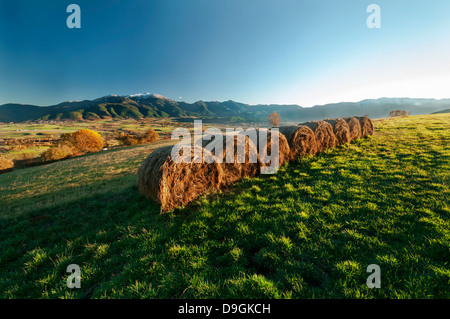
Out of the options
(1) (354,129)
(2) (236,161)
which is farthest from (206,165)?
(1) (354,129)

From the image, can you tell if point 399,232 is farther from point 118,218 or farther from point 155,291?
point 118,218

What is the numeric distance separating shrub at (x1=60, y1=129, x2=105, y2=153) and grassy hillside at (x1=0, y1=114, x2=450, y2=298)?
156 feet

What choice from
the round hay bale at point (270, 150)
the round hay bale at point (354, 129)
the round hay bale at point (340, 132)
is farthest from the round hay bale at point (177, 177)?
the round hay bale at point (354, 129)

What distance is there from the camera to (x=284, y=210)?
193 inches

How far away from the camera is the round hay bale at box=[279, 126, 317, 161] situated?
32.1 feet

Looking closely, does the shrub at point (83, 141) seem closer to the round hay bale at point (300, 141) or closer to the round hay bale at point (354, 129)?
the round hay bale at point (300, 141)

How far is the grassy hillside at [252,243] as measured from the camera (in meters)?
2.82

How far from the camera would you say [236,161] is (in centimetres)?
768

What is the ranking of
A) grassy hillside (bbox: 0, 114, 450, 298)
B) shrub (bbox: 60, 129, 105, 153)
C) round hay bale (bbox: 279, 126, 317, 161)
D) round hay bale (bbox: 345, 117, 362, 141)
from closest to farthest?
grassy hillside (bbox: 0, 114, 450, 298) < round hay bale (bbox: 279, 126, 317, 161) < round hay bale (bbox: 345, 117, 362, 141) < shrub (bbox: 60, 129, 105, 153)

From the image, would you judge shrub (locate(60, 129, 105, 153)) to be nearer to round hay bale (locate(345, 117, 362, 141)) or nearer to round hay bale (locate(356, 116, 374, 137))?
round hay bale (locate(345, 117, 362, 141))

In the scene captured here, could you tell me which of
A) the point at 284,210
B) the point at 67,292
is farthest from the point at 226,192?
the point at 67,292

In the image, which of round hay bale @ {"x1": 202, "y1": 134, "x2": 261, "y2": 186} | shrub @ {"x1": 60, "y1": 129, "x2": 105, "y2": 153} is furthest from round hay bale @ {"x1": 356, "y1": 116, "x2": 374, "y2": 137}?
shrub @ {"x1": 60, "y1": 129, "x2": 105, "y2": 153}

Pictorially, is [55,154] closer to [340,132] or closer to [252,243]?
[252,243]
